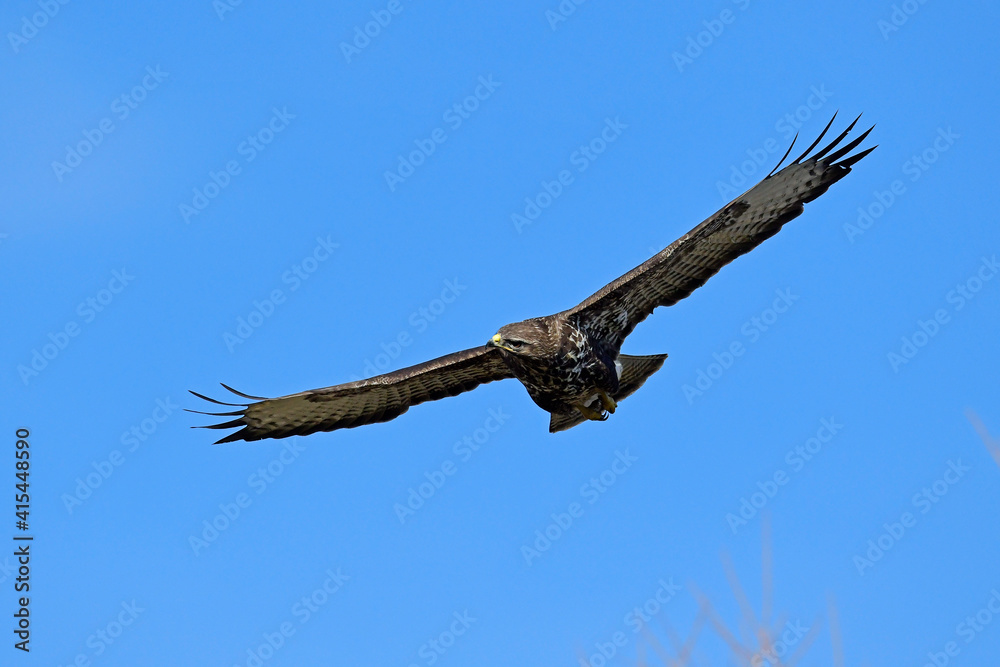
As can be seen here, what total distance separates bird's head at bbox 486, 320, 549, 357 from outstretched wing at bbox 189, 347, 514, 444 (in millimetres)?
988

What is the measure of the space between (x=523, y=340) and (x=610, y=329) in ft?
3.95

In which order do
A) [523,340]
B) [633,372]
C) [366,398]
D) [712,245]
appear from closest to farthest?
[523,340] < [712,245] < [633,372] < [366,398]

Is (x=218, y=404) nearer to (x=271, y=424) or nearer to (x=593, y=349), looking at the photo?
(x=271, y=424)

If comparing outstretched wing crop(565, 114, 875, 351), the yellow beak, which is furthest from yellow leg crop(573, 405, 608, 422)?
the yellow beak

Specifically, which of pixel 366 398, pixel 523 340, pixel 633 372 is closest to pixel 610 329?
pixel 633 372

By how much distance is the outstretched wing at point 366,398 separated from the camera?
12.4 metres

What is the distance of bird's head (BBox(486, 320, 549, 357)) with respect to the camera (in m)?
11.1

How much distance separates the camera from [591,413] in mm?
11836

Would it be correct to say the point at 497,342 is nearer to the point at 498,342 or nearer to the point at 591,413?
the point at 498,342

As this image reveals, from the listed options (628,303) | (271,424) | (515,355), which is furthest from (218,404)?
(628,303)

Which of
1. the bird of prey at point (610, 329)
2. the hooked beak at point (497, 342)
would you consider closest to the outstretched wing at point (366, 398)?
the bird of prey at point (610, 329)

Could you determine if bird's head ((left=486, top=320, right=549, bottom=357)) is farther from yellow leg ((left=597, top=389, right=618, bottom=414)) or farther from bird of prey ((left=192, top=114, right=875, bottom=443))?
yellow leg ((left=597, top=389, right=618, bottom=414))

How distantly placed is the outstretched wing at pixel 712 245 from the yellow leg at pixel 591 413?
0.71 m

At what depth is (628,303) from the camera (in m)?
11.9
